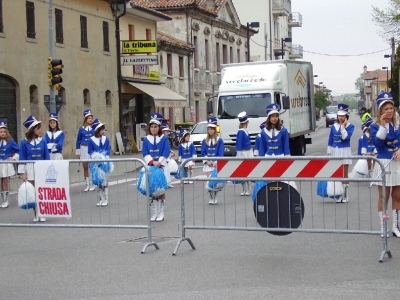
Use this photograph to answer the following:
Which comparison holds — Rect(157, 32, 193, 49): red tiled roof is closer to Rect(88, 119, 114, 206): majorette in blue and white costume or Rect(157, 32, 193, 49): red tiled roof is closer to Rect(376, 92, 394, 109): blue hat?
Rect(88, 119, 114, 206): majorette in blue and white costume

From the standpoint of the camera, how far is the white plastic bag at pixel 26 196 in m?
10.8

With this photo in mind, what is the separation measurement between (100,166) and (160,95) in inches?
1059

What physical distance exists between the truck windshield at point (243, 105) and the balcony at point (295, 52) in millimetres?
71578

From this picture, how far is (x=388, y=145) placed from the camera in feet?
31.3

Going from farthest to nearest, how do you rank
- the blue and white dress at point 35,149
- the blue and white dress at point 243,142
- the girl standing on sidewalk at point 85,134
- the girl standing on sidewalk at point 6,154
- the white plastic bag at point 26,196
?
1. the girl standing on sidewalk at point 85,134
2. the blue and white dress at point 243,142
3. the girl standing on sidewalk at point 6,154
4. the blue and white dress at point 35,149
5. the white plastic bag at point 26,196

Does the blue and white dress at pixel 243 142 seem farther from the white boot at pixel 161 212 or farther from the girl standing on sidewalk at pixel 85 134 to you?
the white boot at pixel 161 212

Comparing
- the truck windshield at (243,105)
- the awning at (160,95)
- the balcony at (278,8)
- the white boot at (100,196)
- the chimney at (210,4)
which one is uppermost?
the balcony at (278,8)

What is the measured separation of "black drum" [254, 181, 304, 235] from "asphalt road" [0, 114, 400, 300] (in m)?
0.36

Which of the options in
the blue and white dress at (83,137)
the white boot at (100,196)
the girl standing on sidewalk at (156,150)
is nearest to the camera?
the white boot at (100,196)

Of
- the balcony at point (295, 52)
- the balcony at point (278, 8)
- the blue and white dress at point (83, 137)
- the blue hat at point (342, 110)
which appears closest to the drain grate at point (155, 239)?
the blue hat at point (342, 110)

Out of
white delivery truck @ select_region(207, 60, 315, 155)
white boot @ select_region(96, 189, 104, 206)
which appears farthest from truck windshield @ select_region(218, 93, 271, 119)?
white boot @ select_region(96, 189, 104, 206)

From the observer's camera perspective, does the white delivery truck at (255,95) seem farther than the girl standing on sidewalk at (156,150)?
Yes

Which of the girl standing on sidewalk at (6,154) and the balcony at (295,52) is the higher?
the balcony at (295,52)

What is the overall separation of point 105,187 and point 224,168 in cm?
470
